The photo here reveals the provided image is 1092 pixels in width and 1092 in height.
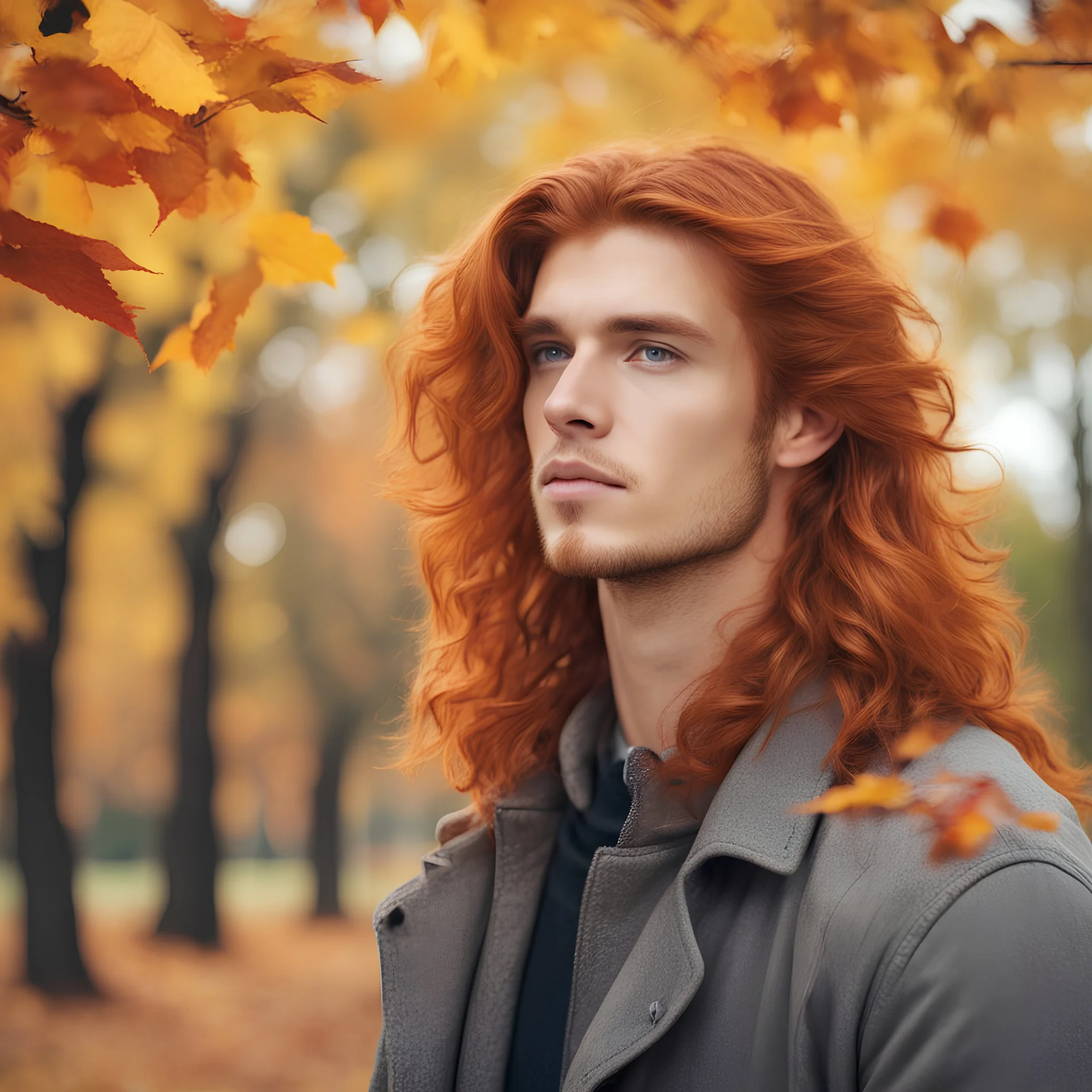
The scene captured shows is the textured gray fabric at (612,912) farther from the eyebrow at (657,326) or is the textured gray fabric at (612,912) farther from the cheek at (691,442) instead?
the eyebrow at (657,326)

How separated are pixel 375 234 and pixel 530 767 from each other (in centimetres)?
626

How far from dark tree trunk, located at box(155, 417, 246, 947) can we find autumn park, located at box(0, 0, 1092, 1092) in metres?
0.03

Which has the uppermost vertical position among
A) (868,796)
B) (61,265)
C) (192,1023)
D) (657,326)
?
(657,326)

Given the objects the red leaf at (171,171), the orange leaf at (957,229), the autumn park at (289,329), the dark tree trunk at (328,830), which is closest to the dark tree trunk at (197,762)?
the autumn park at (289,329)

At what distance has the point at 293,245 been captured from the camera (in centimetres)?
218

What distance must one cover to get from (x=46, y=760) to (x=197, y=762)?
1.78 meters

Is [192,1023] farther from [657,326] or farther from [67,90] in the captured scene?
[67,90]

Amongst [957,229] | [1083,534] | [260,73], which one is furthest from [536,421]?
[1083,534]

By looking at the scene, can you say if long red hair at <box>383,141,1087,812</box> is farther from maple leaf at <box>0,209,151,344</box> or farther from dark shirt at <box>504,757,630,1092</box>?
maple leaf at <box>0,209,151,344</box>

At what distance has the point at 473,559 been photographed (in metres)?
3.06

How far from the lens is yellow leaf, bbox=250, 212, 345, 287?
2.16m

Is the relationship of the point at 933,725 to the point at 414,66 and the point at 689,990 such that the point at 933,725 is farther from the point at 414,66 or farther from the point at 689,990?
the point at 414,66

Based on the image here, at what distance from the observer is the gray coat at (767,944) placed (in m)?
1.50

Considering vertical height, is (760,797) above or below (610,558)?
below
